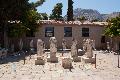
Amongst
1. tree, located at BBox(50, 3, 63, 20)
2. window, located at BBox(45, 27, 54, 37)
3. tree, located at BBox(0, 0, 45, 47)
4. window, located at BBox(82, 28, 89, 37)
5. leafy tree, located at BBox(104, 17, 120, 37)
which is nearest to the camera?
tree, located at BBox(0, 0, 45, 47)

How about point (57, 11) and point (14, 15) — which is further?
point (57, 11)

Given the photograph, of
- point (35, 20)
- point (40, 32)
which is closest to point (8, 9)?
point (35, 20)

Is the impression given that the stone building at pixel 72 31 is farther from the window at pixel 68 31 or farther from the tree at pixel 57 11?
the tree at pixel 57 11

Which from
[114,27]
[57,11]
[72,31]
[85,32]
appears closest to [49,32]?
[72,31]

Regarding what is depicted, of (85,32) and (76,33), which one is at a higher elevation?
(85,32)

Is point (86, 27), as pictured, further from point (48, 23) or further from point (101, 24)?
point (48, 23)

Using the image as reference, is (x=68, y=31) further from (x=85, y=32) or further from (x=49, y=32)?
(x=49, y=32)

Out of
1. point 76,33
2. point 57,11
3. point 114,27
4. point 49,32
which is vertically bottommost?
point 76,33

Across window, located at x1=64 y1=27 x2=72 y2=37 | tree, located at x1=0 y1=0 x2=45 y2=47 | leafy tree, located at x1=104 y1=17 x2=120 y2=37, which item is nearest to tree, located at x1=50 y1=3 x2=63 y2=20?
window, located at x1=64 y1=27 x2=72 y2=37

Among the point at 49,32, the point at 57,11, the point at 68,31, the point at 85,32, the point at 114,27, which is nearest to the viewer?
the point at 114,27

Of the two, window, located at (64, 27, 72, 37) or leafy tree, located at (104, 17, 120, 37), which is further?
window, located at (64, 27, 72, 37)

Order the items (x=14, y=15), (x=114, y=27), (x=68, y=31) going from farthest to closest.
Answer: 1. (x=68, y=31)
2. (x=114, y=27)
3. (x=14, y=15)

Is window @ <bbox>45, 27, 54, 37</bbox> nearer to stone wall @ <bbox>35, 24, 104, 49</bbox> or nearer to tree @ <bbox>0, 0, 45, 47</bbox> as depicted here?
stone wall @ <bbox>35, 24, 104, 49</bbox>

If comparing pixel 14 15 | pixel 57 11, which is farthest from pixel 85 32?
pixel 57 11
